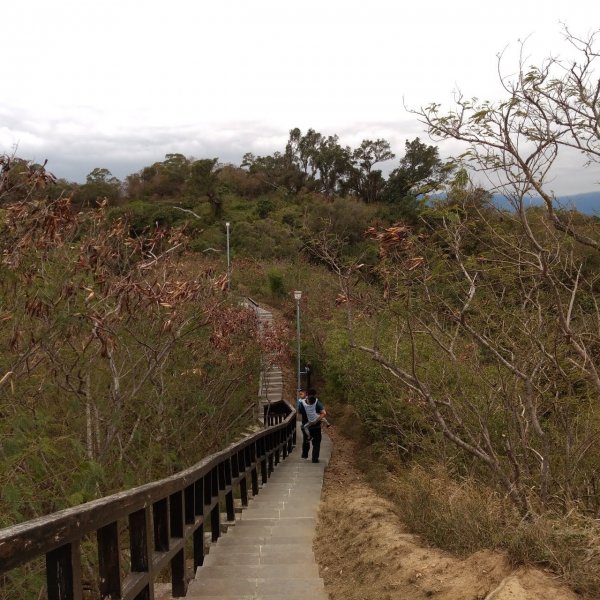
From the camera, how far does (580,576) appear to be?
A: 10.7ft

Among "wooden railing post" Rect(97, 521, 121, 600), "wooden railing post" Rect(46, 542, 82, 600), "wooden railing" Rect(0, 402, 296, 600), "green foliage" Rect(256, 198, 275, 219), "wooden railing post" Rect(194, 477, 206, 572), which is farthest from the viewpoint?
"green foliage" Rect(256, 198, 275, 219)

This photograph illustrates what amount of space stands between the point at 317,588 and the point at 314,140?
7364 centimetres

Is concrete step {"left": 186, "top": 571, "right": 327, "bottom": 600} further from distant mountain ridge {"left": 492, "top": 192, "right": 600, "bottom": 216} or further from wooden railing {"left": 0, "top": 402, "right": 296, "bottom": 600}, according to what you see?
distant mountain ridge {"left": 492, "top": 192, "right": 600, "bottom": 216}

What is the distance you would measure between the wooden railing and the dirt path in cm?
113

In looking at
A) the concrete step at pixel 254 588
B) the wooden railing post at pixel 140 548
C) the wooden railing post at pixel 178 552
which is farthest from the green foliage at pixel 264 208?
the wooden railing post at pixel 140 548

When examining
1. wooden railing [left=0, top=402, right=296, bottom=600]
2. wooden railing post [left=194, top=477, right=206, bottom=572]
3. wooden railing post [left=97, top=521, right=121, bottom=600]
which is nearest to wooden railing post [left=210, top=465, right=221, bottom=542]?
wooden railing [left=0, top=402, right=296, bottom=600]

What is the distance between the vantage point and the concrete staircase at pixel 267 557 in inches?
177

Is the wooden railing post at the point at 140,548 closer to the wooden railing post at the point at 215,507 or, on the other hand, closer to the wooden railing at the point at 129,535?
→ the wooden railing at the point at 129,535

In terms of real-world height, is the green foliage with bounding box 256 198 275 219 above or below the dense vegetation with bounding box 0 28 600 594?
above

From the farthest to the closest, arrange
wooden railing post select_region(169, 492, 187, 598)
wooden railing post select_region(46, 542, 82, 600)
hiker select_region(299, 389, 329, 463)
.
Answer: hiker select_region(299, 389, 329, 463) < wooden railing post select_region(169, 492, 187, 598) < wooden railing post select_region(46, 542, 82, 600)

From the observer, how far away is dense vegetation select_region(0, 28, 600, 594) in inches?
180

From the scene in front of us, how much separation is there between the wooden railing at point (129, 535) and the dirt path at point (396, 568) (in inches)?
44.7

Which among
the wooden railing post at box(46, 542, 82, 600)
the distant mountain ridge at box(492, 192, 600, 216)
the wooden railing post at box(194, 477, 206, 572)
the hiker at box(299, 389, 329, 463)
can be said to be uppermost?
the distant mountain ridge at box(492, 192, 600, 216)

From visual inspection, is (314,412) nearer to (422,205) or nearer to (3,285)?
(422,205)
